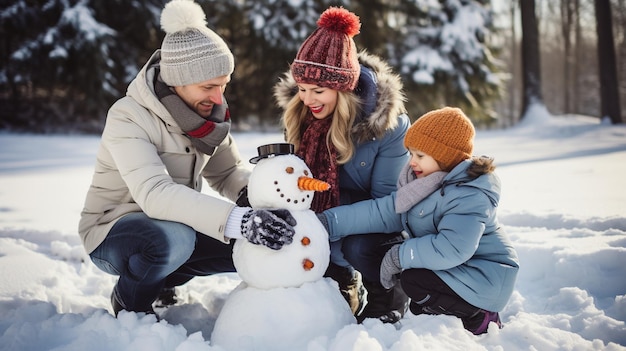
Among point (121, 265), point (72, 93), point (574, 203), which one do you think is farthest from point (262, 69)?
point (121, 265)

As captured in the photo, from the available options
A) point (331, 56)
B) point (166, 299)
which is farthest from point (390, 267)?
point (166, 299)

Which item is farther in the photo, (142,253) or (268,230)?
(142,253)

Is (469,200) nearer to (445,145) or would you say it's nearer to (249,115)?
(445,145)

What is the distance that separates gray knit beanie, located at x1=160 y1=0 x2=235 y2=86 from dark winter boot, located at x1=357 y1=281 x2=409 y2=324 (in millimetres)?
1158

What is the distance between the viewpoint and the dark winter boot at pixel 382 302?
1980 mm

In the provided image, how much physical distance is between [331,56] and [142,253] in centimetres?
116

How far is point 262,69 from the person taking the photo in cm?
1023

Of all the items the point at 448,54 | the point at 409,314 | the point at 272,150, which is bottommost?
the point at 409,314

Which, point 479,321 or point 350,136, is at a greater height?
point 350,136

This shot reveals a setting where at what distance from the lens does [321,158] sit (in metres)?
2.19

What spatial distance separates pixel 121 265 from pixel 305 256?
820 millimetres

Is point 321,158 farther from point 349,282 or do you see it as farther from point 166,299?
point 166,299

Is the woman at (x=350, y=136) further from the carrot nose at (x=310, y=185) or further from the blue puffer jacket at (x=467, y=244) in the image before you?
the carrot nose at (x=310, y=185)

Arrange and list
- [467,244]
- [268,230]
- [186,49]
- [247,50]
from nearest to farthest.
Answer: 1. [268,230]
2. [467,244]
3. [186,49]
4. [247,50]
